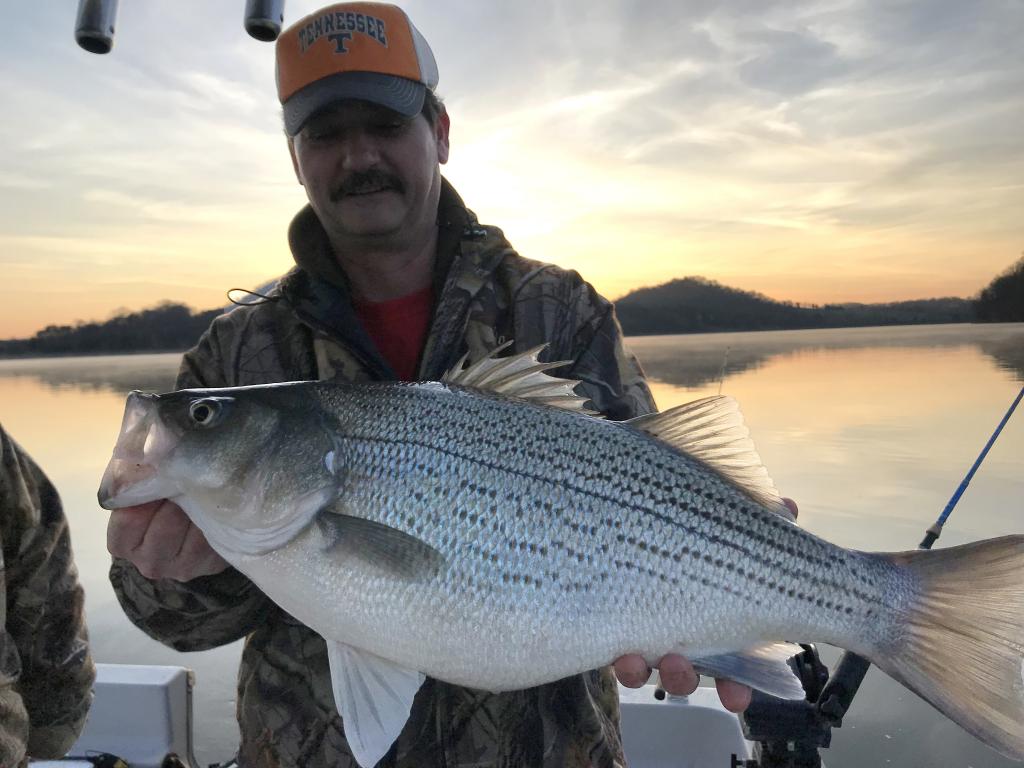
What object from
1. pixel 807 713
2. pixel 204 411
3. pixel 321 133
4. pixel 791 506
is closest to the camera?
pixel 204 411

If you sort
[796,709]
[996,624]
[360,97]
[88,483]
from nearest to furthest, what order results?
[996,624], [360,97], [796,709], [88,483]

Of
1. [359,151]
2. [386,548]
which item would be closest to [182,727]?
[386,548]

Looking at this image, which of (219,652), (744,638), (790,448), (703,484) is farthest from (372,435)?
(790,448)

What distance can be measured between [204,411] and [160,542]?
0.38 m

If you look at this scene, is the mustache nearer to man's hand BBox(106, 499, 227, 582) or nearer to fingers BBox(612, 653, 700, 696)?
man's hand BBox(106, 499, 227, 582)

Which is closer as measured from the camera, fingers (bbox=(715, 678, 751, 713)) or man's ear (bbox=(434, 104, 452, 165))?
fingers (bbox=(715, 678, 751, 713))

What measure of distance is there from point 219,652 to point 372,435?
5653mm

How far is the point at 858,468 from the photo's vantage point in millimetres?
14586

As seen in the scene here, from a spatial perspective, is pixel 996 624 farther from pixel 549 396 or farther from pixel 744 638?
pixel 549 396

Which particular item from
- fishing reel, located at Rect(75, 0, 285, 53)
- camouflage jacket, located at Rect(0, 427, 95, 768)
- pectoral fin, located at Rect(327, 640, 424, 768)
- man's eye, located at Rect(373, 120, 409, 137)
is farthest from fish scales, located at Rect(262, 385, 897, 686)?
fishing reel, located at Rect(75, 0, 285, 53)

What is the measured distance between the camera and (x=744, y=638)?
6.23 ft

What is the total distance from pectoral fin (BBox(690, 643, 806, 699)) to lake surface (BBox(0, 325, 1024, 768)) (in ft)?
1.43

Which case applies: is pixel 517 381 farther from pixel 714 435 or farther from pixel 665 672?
pixel 665 672

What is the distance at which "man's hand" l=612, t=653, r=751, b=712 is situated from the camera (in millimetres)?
1841
